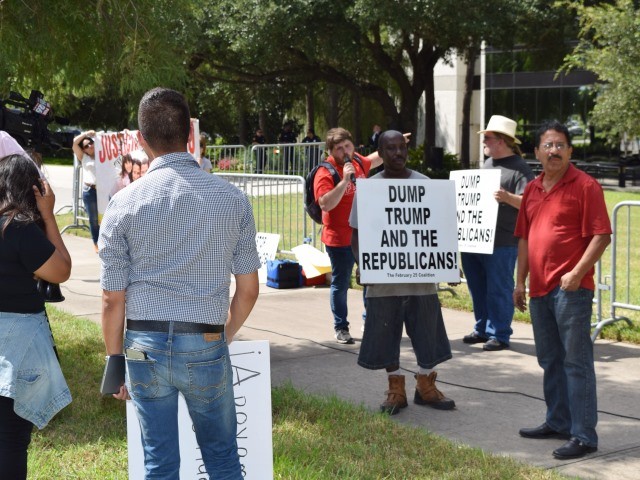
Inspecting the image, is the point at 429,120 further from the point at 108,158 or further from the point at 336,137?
the point at 336,137

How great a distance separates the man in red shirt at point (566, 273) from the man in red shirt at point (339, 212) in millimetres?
2722

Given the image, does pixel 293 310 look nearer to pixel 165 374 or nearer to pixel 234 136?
pixel 165 374

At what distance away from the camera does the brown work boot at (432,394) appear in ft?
21.9

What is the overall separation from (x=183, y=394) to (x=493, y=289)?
5273 millimetres

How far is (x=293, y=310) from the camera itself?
10.5 metres

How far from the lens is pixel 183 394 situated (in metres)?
3.73

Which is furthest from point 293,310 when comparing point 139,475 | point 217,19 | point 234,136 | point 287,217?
point 234,136

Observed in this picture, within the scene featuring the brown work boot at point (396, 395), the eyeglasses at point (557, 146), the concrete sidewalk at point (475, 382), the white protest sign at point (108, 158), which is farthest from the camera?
the white protest sign at point (108, 158)

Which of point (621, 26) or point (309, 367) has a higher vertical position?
point (621, 26)

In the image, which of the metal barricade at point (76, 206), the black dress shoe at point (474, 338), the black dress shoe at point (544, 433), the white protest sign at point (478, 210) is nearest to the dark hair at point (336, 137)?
the white protest sign at point (478, 210)

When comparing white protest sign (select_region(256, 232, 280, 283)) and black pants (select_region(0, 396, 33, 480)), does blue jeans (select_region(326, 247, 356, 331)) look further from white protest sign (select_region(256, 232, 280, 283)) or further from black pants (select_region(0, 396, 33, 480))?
black pants (select_region(0, 396, 33, 480))

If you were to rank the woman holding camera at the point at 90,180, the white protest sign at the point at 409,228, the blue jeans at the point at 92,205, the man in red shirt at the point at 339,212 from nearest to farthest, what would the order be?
the white protest sign at the point at 409,228 < the man in red shirt at the point at 339,212 < the woman holding camera at the point at 90,180 < the blue jeans at the point at 92,205

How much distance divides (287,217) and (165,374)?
10.9m

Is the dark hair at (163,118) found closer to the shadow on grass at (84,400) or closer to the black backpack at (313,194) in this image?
the shadow on grass at (84,400)
